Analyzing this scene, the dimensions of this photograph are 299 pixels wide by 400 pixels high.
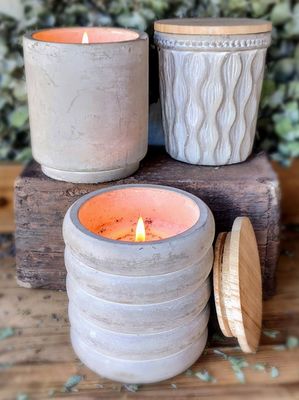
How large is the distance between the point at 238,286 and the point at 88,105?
265 mm

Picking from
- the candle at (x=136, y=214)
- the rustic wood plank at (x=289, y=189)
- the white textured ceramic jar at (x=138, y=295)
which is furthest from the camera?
the rustic wood plank at (x=289, y=189)

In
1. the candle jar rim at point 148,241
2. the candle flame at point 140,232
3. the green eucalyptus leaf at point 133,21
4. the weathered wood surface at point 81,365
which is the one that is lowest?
the weathered wood surface at point 81,365

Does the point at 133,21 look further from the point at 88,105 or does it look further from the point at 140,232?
the point at 140,232

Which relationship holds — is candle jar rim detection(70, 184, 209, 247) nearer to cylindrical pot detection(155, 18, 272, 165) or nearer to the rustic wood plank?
cylindrical pot detection(155, 18, 272, 165)

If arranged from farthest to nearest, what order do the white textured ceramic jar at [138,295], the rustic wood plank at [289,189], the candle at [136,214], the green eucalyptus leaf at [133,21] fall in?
the rustic wood plank at [289,189], the green eucalyptus leaf at [133,21], the candle at [136,214], the white textured ceramic jar at [138,295]

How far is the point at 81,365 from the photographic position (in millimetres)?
613

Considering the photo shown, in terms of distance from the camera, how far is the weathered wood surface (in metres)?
0.57

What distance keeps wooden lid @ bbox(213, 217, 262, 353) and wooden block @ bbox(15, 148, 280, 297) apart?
64mm

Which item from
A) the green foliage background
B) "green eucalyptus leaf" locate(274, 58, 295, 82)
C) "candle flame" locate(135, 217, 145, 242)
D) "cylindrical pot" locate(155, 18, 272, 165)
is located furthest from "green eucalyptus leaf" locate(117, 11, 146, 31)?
"candle flame" locate(135, 217, 145, 242)

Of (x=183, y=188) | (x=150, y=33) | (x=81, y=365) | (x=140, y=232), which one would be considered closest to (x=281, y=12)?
(x=150, y=33)

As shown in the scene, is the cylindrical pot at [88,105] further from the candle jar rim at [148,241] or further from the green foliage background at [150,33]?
the green foliage background at [150,33]

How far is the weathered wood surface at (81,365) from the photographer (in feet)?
1.88

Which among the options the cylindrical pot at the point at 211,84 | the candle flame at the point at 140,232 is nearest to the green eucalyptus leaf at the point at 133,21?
the cylindrical pot at the point at 211,84

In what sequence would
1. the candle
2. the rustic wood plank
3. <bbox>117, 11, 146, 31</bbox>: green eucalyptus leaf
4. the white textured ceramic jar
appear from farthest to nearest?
1. the rustic wood plank
2. <bbox>117, 11, 146, 31</bbox>: green eucalyptus leaf
3. the candle
4. the white textured ceramic jar
